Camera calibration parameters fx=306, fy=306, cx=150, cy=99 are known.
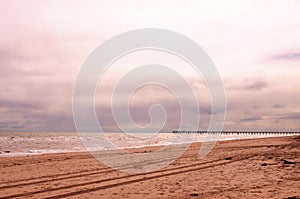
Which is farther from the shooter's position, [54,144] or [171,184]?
[54,144]

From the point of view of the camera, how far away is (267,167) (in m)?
15.1

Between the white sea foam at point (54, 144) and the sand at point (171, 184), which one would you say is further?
the white sea foam at point (54, 144)

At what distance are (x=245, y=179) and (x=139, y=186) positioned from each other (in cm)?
431

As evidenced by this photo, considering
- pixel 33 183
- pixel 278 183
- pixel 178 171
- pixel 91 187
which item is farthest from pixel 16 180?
pixel 278 183

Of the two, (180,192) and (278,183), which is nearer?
(180,192)

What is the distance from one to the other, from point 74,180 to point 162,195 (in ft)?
17.2

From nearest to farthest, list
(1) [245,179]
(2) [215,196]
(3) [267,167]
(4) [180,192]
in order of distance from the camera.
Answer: (2) [215,196] < (4) [180,192] < (1) [245,179] < (3) [267,167]

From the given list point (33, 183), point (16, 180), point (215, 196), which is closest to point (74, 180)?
point (33, 183)

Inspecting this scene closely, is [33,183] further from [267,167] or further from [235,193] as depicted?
→ [267,167]

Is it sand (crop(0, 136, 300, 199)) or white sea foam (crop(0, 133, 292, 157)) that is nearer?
sand (crop(0, 136, 300, 199))

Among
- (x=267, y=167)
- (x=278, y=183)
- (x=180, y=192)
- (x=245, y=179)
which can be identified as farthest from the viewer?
(x=267, y=167)

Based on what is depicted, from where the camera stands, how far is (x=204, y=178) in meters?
12.9

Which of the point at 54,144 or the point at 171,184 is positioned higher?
the point at 54,144

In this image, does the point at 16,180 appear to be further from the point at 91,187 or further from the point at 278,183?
the point at 278,183
